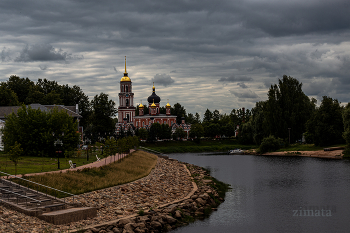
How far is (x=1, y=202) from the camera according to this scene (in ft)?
67.7

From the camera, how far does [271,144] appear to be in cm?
8056

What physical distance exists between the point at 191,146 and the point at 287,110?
119 ft

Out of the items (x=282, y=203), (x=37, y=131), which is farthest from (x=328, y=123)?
(x=37, y=131)

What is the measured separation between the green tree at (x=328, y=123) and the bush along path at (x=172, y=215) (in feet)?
143

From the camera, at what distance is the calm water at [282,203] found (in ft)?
79.1

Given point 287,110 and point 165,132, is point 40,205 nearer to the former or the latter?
point 287,110

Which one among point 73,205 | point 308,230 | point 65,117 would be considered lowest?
point 308,230

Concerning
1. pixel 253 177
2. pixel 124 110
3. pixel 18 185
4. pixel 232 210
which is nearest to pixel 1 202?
pixel 18 185

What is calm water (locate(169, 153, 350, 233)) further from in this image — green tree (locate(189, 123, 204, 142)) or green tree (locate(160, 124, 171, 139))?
green tree (locate(189, 123, 204, 142))

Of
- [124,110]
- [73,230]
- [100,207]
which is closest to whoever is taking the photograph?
[73,230]

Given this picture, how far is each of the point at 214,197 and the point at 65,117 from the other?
2420cm

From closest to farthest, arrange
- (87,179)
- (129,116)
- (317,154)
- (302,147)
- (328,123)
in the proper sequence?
1. (87,179)
2. (317,154)
3. (328,123)
4. (302,147)
5. (129,116)

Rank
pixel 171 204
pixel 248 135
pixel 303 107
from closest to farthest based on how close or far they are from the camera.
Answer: pixel 171 204 < pixel 303 107 < pixel 248 135

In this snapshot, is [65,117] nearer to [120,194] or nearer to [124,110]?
[120,194]
